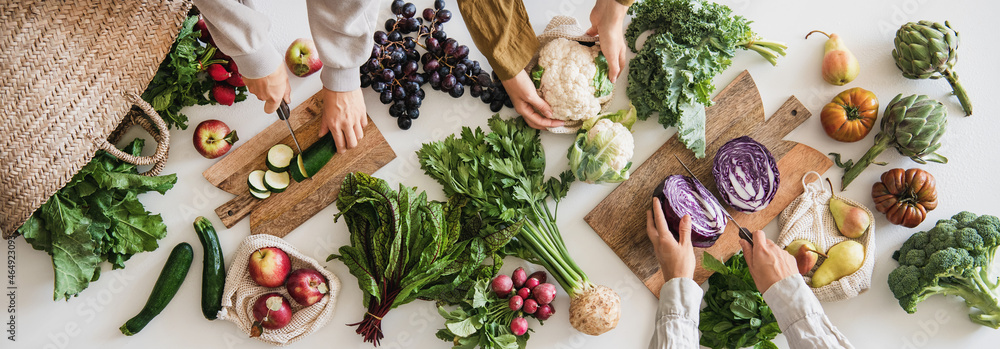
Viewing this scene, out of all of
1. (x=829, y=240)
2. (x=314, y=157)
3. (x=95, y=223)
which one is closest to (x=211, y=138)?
(x=314, y=157)

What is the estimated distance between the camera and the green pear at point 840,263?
85.6 inches

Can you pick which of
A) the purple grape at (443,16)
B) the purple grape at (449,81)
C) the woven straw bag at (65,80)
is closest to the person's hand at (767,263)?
the purple grape at (449,81)

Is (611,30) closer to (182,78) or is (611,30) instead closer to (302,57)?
(302,57)

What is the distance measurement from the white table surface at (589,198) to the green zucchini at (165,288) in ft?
0.18

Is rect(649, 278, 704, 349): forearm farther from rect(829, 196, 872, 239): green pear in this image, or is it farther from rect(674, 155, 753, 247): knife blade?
rect(829, 196, 872, 239): green pear

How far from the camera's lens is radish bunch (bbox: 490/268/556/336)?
2131mm

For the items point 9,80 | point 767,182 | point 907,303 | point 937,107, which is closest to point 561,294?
point 767,182

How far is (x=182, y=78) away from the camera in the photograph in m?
2.13

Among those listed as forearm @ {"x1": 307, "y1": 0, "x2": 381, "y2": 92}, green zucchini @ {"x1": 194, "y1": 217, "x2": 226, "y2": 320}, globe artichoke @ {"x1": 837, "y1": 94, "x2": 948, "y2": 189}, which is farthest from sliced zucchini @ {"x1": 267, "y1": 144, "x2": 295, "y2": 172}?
globe artichoke @ {"x1": 837, "y1": 94, "x2": 948, "y2": 189}

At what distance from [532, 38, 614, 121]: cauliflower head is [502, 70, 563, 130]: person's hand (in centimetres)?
3

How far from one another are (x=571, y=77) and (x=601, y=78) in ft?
0.50

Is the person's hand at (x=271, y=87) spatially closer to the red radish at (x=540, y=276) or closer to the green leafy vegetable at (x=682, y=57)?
the red radish at (x=540, y=276)

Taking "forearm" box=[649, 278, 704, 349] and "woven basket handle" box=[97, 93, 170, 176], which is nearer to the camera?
"forearm" box=[649, 278, 704, 349]

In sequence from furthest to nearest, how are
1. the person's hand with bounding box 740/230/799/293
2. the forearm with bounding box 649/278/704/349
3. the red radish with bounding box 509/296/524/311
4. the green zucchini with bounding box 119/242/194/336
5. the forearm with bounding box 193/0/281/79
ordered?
the green zucchini with bounding box 119/242/194/336, the red radish with bounding box 509/296/524/311, the person's hand with bounding box 740/230/799/293, the forearm with bounding box 649/278/704/349, the forearm with bounding box 193/0/281/79
